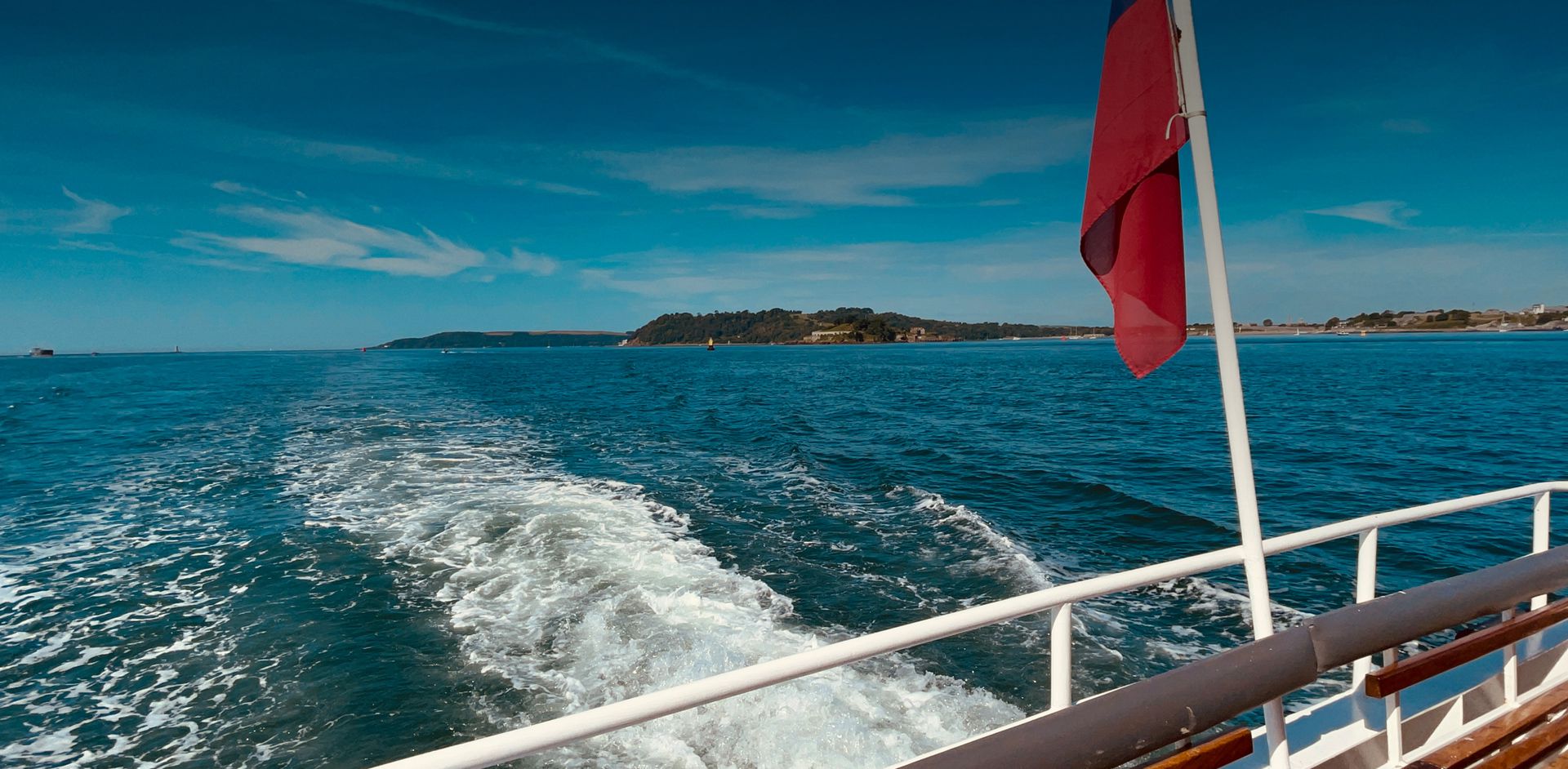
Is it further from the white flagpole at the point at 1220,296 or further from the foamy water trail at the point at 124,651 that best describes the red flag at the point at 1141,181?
the foamy water trail at the point at 124,651

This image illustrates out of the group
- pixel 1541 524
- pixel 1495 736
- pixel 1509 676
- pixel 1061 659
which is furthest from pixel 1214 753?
pixel 1541 524

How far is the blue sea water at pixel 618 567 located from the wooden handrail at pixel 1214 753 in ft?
11.0

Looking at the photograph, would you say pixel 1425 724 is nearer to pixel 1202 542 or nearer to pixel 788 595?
pixel 788 595

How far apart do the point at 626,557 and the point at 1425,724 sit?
858 centimetres

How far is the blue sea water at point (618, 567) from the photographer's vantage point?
235 inches

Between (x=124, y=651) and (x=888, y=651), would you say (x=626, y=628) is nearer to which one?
(x=124, y=651)

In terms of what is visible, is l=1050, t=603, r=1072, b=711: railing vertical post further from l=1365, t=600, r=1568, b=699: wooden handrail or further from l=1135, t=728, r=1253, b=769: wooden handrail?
l=1365, t=600, r=1568, b=699: wooden handrail

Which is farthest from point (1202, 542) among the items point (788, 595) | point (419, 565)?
point (419, 565)

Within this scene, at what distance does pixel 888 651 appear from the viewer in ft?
5.87

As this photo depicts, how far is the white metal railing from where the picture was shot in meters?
1.53

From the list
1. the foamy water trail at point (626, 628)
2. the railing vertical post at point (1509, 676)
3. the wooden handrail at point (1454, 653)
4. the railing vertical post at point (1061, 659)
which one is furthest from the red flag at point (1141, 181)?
the foamy water trail at point (626, 628)

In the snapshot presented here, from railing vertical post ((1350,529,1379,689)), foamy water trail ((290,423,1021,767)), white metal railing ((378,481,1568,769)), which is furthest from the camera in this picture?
foamy water trail ((290,423,1021,767))

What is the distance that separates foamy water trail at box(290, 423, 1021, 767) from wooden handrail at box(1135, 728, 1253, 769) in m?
3.35

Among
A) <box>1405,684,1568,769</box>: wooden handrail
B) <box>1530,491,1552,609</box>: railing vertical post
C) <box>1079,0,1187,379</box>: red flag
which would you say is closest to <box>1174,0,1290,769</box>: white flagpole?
<box>1079,0,1187,379</box>: red flag
